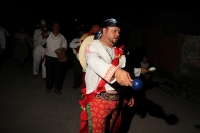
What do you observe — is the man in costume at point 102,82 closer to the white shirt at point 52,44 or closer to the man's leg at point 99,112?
the man's leg at point 99,112

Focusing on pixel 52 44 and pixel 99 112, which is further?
pixel 52 44

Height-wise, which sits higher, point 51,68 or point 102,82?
point 102,82

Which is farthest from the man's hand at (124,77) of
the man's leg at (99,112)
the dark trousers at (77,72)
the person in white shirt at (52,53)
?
the dark trousers at (77,72)

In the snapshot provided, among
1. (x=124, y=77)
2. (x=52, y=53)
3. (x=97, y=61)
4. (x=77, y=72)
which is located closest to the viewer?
(x=124, y=77)

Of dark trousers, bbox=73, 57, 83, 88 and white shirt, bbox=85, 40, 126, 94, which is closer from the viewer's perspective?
white shirt, bbox=85, 40, 126, 94

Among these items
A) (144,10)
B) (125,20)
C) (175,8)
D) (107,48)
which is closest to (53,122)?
(107,48)

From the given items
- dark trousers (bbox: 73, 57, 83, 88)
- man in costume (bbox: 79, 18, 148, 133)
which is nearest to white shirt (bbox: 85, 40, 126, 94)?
man in costume (bbox: 79, 18, 148, 133)

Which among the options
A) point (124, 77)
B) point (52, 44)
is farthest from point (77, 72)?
point (124, 77)

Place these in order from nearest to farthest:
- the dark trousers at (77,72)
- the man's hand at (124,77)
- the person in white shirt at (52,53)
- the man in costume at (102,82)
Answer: the man's hand at (124,77), the man in costume at (102,82), the person in white shirt at (52,53), the dark trousers at (77,72)

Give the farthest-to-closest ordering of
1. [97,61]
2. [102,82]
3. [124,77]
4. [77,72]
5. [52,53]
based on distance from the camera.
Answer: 1. [77,72]
2. [52,53]
3. [102,82]
4. [97,61]
5. [124,77]

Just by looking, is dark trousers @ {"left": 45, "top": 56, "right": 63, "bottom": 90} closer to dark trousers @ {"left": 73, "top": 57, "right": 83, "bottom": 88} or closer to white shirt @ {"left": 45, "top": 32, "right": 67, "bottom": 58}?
white shirt @ {"left": 45, "top": 32, "right": 67, "bottom": 58}

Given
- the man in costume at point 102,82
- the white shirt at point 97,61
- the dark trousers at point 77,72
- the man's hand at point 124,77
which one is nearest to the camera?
the man's hand at point 124,77

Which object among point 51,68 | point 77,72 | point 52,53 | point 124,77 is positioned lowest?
point 77,72

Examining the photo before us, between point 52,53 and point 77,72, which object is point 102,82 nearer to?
point 52,53
